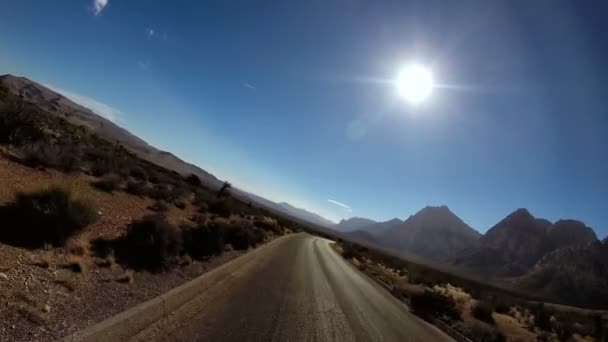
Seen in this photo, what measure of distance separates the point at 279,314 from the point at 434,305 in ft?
32.9

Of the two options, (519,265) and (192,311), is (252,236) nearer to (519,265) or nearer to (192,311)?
(192,311)

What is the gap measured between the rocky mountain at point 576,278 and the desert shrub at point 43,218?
111 metres

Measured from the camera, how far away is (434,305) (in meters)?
15.5

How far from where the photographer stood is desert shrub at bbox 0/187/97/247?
684 cm

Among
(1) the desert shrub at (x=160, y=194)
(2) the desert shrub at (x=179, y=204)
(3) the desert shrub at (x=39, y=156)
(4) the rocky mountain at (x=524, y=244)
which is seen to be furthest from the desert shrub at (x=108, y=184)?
(4) the rocky mountain at (x=524, y=244)

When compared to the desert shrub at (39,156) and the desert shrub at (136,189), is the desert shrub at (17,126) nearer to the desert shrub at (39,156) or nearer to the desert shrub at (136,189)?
the desert shrub at (39,156)

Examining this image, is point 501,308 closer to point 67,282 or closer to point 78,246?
point 78,246

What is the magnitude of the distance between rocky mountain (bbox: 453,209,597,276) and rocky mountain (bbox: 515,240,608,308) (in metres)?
32.3

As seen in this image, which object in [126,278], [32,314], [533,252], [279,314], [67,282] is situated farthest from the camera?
[533,252]

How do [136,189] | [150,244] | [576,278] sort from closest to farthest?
1. [150,244]
2. [136,189]
3. [576,278]

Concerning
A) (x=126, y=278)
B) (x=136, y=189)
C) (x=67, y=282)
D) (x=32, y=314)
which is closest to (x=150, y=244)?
(x=126, y=278)

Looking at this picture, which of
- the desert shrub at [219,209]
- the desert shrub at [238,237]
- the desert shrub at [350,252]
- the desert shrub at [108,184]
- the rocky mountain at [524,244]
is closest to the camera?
the desert shrub at [108,184]

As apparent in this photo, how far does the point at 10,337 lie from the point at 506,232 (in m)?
210

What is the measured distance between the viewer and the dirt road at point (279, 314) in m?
6.19
